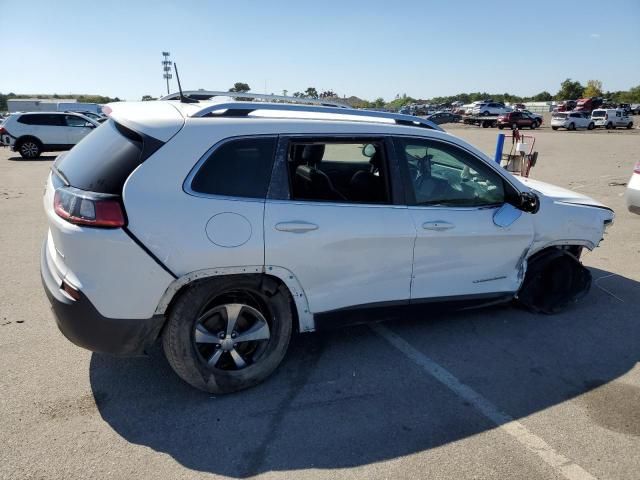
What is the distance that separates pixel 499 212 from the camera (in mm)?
3723

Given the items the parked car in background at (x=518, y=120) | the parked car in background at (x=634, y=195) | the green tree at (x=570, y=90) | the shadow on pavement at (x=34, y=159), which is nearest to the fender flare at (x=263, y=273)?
the parked car in background at (x=634, y=195)

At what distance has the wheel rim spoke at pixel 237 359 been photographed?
2.99 m

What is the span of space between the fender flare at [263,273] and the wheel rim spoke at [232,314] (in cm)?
24

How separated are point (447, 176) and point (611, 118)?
42.0 metres

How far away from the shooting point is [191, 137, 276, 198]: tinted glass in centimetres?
277

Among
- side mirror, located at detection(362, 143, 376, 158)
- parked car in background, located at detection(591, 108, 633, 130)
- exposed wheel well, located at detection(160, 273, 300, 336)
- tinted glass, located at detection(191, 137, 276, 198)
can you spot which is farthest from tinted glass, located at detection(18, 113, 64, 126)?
parked car in background, located at detection(591, 108, 633, 130)

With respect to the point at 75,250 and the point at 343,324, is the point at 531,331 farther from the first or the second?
the point at 75,250

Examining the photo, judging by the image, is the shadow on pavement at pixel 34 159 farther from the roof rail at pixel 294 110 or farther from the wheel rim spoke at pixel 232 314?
the wheel rim spoke at pixel 232 314

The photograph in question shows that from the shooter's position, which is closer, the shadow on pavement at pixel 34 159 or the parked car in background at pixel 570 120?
the shadow on pavement at pixel 34 159

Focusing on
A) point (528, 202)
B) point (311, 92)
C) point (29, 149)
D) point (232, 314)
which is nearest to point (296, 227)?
point (232, 314)

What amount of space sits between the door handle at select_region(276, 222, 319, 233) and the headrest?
767mm

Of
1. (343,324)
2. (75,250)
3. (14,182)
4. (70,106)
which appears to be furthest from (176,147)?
(70,106)

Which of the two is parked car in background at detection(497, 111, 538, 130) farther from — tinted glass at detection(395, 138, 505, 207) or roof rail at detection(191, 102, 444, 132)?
roof rail at detection(191, 102, 444, 132)

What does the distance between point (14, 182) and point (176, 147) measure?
37.7 ft
